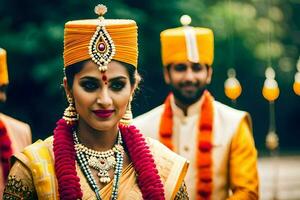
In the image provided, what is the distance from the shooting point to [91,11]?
995 centimetres

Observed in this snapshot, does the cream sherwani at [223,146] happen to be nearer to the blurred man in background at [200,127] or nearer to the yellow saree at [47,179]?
the blurred man in background at [200,127]

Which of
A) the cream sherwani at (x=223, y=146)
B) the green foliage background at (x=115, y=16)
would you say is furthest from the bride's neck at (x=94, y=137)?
the green foliage background at (x=115, y=16)

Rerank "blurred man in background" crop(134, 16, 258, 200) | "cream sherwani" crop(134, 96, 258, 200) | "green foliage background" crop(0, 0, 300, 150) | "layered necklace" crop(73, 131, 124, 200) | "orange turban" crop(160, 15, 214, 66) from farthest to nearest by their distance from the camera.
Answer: "green foliage background" crop(0, 0, 300, 150)
"orange turban" crop(160, 15, 214, 66)
"blurred man in background" crop(134, 16, 258, 200)
"cream sherwani" crop(134, 96, 258, 200)
"layered necklace" crop(73, 131, 124, 200)

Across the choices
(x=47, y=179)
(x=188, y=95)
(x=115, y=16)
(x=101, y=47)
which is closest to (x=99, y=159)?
(x=47, y=179)

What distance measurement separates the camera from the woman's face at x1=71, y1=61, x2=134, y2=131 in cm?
494

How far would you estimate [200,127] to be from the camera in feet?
25.3

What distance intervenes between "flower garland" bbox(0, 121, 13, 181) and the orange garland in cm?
107

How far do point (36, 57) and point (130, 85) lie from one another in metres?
5.23

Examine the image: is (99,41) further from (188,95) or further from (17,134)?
(17,134)

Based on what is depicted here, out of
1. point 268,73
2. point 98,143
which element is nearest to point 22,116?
point 268,73

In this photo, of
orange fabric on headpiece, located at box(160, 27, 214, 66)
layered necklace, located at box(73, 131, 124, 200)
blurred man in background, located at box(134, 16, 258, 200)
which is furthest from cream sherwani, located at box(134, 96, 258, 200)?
layered necklace, located at box(73, 131, 124, 200)

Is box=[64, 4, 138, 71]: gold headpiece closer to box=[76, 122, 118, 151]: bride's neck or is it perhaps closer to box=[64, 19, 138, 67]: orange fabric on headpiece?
box=[64, 19, 138, 67]: orange fabric on headpiece

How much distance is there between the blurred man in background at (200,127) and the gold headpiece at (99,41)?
2.46 meters

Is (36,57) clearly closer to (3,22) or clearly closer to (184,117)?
(3,22)
